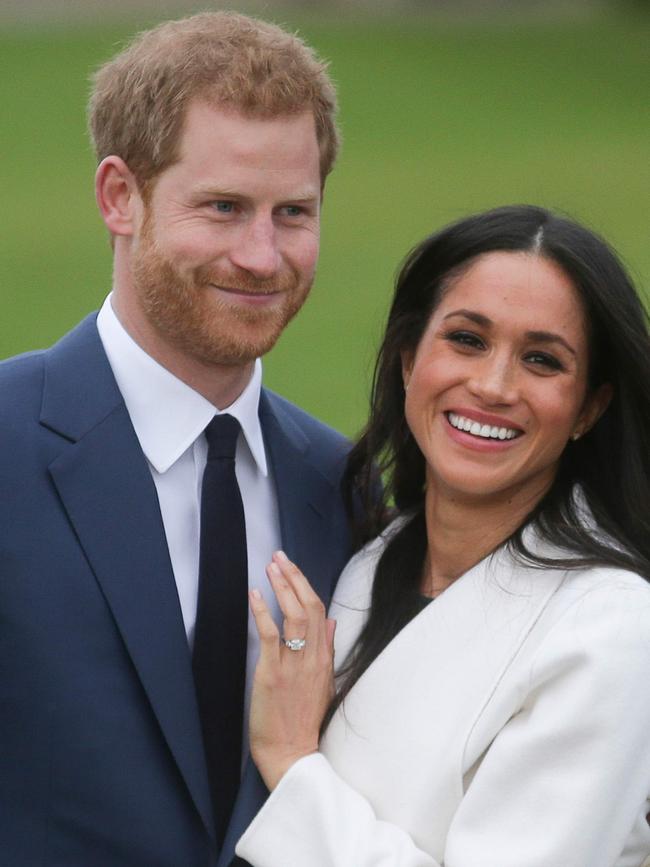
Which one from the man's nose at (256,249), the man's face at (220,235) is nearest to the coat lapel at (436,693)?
the man's face at (220,235)

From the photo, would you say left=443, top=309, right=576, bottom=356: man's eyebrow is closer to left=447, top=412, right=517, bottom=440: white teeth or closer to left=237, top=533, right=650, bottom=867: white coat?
left=447, top=412, right=517, bottom=440: white teeth

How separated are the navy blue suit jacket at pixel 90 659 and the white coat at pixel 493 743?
24 cm

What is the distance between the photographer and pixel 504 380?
14.0ft

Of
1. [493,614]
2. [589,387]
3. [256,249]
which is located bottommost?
[493,614]

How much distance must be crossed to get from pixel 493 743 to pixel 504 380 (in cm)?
84

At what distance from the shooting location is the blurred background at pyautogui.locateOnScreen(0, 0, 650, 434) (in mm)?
22375

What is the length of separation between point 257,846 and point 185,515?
2.56ft

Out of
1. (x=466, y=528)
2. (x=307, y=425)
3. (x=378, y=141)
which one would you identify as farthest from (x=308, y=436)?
(x=378, y=141)

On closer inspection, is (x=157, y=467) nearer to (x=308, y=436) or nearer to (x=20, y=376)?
(x=20, y=376)

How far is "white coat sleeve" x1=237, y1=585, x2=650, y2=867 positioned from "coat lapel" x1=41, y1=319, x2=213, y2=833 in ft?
1.35

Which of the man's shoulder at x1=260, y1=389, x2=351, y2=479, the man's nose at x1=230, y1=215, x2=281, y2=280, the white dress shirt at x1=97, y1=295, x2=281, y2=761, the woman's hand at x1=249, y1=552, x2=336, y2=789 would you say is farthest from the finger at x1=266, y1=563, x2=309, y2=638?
the man's nose at x1=230, y1=215, x2=281, y2=280

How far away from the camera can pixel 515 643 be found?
4.12 metres

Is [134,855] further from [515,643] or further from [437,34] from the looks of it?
[437,34]

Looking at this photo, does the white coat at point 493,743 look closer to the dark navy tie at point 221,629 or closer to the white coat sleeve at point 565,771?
the white coat sleeve at point 565,771
